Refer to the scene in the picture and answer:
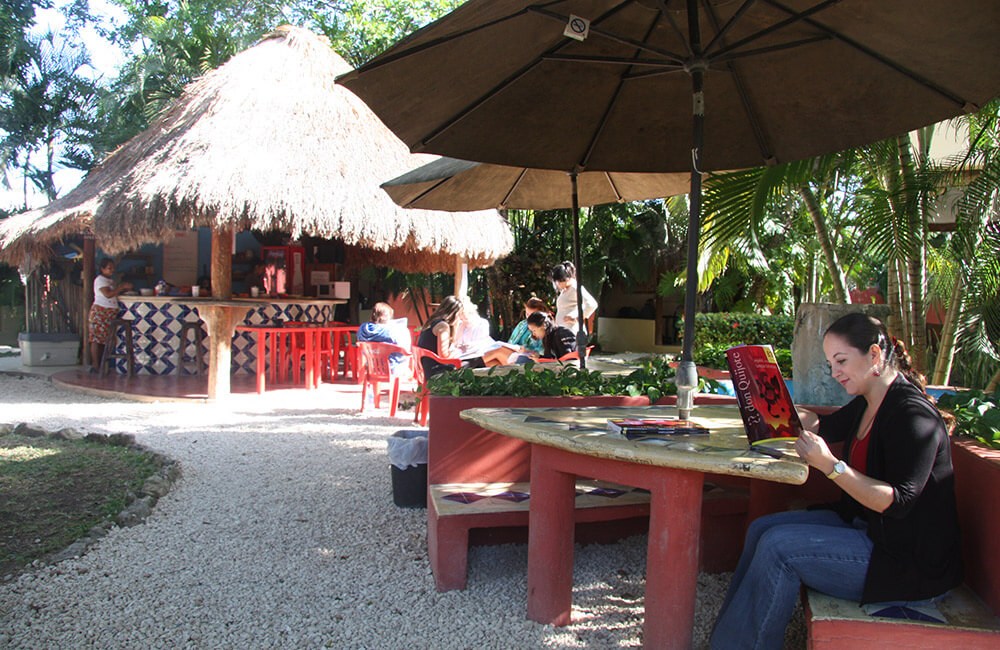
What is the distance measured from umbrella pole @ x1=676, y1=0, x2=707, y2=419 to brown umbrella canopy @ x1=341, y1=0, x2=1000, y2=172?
1.7 inches

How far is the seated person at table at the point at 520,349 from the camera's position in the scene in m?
6.19

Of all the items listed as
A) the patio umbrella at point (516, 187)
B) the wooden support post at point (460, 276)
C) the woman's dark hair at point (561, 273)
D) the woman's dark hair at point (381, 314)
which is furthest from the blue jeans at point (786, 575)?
the wooden support post at point (460, 276)

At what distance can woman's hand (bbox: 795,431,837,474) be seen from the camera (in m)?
1.96

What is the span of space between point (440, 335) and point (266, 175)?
3.23 m

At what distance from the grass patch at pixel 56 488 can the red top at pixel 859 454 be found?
3.58 metres

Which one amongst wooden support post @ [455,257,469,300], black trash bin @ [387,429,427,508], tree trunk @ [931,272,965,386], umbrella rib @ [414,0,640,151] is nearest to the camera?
umbrella rib @ [414,0,640,151]

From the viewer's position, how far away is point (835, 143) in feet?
11.1

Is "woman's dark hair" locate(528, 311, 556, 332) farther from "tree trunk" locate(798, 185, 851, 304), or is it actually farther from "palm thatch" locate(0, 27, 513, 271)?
"palm thatch" locate(0, 27, 513, 271)

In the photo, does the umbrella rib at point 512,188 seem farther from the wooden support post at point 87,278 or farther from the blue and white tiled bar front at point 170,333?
the wooden support post at point 87,278

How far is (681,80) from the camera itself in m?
3.61

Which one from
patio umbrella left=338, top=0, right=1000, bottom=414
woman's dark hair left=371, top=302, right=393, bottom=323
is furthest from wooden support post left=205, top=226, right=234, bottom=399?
patio umbrella left=338, top=0, right=1000, bottom=414

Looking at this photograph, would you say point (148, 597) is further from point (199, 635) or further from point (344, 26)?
point (344, 26)

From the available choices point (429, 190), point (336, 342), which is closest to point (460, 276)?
point (336, 342)

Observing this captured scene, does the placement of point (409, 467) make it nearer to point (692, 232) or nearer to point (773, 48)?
point (692, 232)
